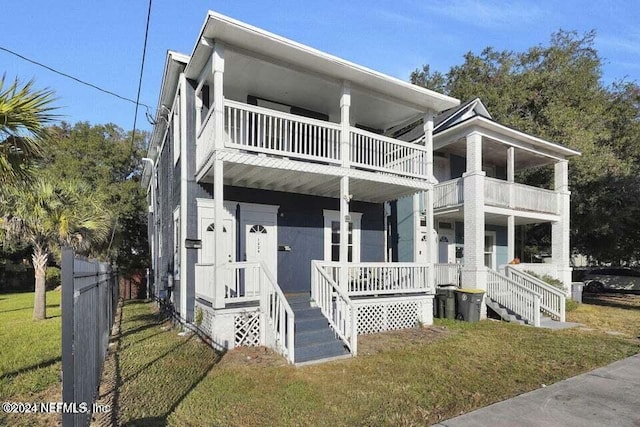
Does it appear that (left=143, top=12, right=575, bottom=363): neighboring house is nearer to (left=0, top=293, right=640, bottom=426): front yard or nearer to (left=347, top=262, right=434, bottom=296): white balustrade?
(left=347, top=262, right=434, bottom=296): white balustrade

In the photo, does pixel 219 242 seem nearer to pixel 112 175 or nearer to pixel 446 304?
pixel 446 304

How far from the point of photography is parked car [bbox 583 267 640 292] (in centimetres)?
2309

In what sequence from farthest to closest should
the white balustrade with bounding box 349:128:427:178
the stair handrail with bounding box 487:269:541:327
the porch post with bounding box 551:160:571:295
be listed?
the porch post with bounding box 551:160:571:295 < the stair handrail with bounding box 487:269:541:327 < the white balustrade with bounding box 349:128:427:178

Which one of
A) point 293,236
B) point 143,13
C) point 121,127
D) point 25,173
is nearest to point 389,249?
point 293,236

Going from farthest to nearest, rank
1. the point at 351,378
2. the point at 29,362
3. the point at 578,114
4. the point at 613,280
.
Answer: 1. the point at 613,280
2. the point at 578,114
3. the point at 29,362
4. the point at 351,378

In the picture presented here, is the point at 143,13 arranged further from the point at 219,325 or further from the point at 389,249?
the point at 389,249

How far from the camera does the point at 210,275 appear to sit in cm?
845

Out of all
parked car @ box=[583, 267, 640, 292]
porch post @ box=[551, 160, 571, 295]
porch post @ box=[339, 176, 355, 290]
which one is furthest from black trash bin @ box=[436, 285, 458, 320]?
parked car @ box=[583, 267, 640, 292]

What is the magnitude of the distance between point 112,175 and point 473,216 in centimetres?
2128

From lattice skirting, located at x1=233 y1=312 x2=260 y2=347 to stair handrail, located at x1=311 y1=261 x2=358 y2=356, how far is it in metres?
1.38

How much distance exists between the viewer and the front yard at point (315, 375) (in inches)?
185

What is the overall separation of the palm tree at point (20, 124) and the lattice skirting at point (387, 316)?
23.2 ft

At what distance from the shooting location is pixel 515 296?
1181 centimetres

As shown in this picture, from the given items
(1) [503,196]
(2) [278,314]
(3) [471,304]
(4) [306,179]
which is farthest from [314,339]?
(1) [503,196]
